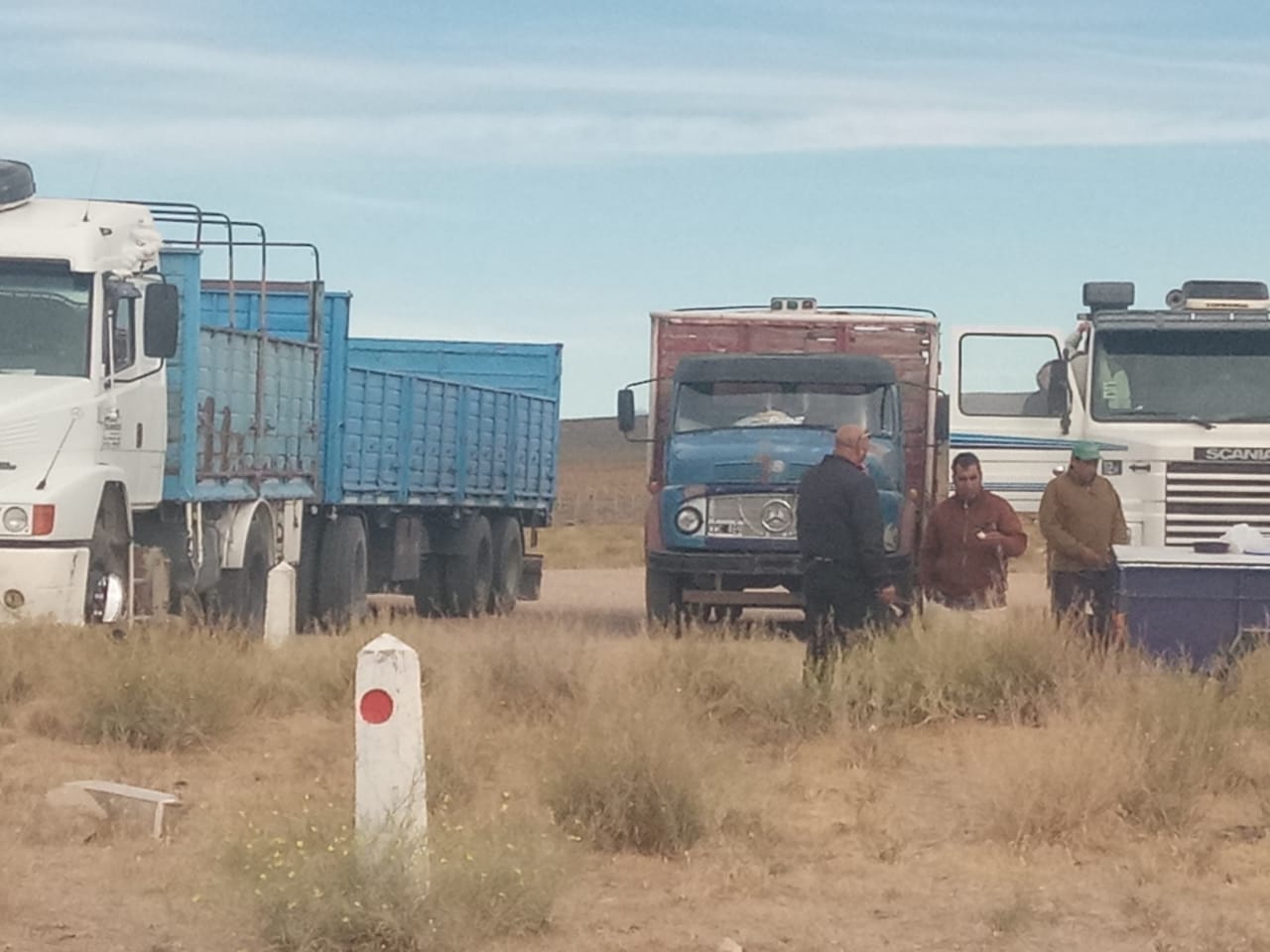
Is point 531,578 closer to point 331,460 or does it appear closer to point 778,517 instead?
point 331,460

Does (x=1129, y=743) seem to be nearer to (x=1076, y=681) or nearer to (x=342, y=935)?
(x=1076, y=681)

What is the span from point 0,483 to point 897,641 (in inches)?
211

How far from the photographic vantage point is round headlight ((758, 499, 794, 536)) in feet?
58.7

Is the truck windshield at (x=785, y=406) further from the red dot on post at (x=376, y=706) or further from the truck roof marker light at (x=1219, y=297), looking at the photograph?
the red dot on post at (x=376, y=706)

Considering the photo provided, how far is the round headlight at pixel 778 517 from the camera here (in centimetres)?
1789

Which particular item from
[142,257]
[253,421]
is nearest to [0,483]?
[142,257]

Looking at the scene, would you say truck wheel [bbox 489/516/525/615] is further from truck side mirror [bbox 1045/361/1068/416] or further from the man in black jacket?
the man in black jacket

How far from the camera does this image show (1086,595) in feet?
47.0

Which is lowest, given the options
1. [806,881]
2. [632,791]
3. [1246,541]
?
A: [806,881]

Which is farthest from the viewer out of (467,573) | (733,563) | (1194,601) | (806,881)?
(467,573)

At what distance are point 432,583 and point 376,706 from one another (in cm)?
1759

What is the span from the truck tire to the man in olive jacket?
6205 millimetres

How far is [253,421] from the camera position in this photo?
713 inches

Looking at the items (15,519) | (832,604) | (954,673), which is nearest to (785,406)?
(832,604)
